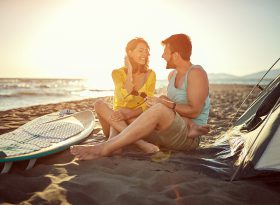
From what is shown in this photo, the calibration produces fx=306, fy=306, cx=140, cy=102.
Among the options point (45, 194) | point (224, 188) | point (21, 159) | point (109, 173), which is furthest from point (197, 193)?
point (21, 159)

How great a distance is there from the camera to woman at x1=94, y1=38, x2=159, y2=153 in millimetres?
4324

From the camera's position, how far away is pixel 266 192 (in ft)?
8.70

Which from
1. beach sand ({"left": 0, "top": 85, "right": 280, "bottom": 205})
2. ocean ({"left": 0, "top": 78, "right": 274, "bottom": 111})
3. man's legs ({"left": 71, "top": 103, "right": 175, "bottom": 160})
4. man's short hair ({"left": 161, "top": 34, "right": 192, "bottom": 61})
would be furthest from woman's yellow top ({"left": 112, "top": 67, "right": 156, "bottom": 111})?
ocean ({"left": 0, "top": 78, "right": 274, "bottom": 111})

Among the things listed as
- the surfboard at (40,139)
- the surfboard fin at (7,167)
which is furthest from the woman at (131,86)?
the surfboard fin at (7,167)

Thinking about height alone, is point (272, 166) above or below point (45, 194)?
above

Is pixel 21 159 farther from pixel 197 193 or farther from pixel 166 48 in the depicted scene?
pixel 166 48

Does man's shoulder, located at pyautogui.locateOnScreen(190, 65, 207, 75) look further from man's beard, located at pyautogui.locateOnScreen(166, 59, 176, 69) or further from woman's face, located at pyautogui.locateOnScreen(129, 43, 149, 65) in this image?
woman's face, located at pyautogui.locateOnScreen(129, 43, 149, 65)

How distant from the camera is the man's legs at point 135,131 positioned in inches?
133

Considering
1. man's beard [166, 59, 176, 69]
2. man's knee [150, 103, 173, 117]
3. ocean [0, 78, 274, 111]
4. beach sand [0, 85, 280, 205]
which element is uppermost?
man's beard [166, 59, 176, 69]

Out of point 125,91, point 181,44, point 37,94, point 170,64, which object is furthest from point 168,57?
point 37,94

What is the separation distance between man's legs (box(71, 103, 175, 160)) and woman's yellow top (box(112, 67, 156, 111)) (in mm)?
1012

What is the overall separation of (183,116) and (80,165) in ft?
4.51

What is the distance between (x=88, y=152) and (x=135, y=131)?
0.59 m

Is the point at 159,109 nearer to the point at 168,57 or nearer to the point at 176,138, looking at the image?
the point at 176,138
